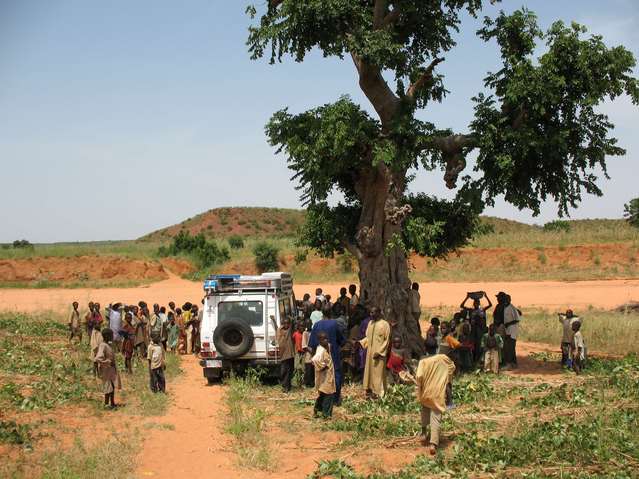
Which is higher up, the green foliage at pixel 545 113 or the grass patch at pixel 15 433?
the green foliage at pixel 545 113

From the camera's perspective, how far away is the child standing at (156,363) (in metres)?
14.4

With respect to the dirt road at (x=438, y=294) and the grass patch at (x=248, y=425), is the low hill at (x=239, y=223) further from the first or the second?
the grass patch at (x=248, y=425)

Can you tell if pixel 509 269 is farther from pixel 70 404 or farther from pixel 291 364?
pixel 70 404

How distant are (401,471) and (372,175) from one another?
370 inches

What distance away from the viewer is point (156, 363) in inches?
569

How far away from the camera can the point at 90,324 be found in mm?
18750

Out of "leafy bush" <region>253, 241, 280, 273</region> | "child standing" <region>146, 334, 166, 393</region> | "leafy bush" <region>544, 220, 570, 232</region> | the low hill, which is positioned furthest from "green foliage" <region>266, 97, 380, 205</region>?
the low hill

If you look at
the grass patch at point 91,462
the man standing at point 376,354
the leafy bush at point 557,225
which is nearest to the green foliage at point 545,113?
the man standing at point 376,354

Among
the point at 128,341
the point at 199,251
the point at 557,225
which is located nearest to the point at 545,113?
the point at 128,341

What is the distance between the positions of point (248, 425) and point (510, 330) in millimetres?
7723

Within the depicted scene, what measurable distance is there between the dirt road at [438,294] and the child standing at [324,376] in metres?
20.0

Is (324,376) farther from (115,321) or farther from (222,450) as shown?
(115,321)

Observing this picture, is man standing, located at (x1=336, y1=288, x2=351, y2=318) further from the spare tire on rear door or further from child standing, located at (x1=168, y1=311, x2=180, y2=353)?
child standing, located at (x1=168, y1=311, x2=180, y2=353)

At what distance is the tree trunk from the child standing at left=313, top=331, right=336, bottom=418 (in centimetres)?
458
